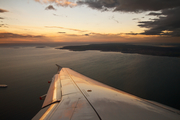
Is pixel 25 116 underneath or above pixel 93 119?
underneath

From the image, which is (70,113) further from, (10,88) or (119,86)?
(10,88)

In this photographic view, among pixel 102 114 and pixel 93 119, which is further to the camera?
pixel 102 114

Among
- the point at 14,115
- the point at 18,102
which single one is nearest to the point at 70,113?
the point at 14,115

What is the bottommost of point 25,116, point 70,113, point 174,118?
point 25,116

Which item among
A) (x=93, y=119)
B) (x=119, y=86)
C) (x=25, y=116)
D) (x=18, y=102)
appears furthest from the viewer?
(x=119, y=86)

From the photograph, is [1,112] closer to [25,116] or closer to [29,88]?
[25,116]

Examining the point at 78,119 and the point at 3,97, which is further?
the point at 3,97

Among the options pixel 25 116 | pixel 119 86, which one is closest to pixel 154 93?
pixel 119 86

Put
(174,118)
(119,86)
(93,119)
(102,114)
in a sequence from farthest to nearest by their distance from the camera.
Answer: (119,86), (174,118), (102,114), (93,119)

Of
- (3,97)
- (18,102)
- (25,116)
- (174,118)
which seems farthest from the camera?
(3,97)
